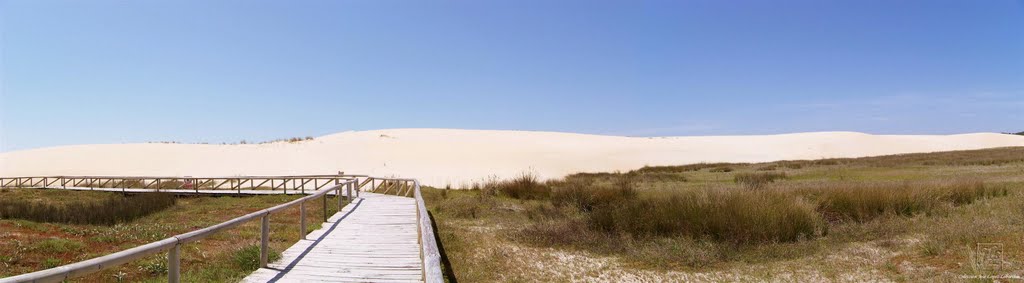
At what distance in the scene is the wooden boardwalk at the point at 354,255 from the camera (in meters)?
6.60

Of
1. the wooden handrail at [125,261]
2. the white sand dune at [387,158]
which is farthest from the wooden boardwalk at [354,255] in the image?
the white sand dune at [387,158]

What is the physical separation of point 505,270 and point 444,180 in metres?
25.0

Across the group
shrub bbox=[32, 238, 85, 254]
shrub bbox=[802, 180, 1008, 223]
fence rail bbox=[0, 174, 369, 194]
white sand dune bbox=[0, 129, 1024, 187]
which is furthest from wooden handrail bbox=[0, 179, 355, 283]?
white sand dune bbox=[0, 129, 1024, 187]

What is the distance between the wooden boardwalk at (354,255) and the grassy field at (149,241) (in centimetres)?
44

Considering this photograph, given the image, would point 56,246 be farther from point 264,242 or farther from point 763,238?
point 763,238

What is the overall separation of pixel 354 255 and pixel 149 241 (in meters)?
5.21

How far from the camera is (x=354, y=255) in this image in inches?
312

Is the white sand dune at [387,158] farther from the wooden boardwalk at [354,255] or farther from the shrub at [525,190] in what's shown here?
the wooden boardwalk at [354,255]

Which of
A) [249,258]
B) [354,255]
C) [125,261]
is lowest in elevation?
[354,255]

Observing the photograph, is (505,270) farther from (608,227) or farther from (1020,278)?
(1020,278)

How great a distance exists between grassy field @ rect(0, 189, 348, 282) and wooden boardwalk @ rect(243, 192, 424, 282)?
1.44ft

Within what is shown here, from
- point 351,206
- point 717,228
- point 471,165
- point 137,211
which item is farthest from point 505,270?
point 471,165

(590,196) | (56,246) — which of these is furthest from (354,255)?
(590,196)

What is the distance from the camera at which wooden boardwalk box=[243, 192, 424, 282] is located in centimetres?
660
